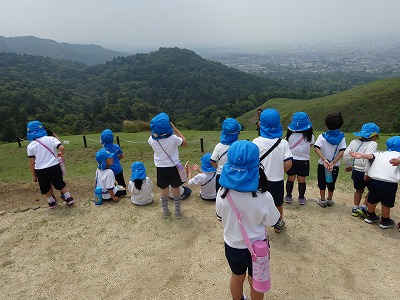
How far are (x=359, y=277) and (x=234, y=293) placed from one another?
1937 mm

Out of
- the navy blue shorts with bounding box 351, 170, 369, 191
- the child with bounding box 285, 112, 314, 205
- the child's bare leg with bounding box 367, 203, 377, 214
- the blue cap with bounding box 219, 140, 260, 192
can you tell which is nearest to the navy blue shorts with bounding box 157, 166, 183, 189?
the child with bounding box 285, 112, 314, 205

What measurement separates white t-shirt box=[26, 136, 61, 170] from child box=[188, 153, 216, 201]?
2.76 m

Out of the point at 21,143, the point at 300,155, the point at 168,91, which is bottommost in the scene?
the point at 168,91

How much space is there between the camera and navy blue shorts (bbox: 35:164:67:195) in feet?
19.4

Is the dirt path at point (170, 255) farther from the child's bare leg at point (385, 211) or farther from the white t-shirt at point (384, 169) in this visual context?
the white t-shirt at point (384, 169)

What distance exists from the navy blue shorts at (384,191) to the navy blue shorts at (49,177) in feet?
19.2

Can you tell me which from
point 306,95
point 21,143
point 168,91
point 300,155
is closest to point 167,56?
point 168,91

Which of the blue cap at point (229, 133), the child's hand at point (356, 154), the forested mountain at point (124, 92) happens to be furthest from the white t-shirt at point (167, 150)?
the forested mountain at point (124, 92)

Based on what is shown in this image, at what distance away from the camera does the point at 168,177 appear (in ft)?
Answer: 17.6

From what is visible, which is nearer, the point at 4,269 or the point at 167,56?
the point at 4,269

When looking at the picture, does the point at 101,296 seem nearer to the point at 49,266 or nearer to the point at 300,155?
the point at 49,266

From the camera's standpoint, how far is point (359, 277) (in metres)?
3.97

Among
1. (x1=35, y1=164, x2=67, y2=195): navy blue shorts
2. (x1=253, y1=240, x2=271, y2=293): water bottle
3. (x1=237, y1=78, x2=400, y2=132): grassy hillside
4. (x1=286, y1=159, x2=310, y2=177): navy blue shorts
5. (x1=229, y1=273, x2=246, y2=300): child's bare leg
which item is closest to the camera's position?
(x1=253, y1=240, x2=271, y2=293): water bottle

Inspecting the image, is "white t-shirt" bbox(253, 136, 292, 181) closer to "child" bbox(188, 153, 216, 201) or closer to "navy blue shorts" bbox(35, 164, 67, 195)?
Answer: "child" bbox(188, 153, 216, 201)
